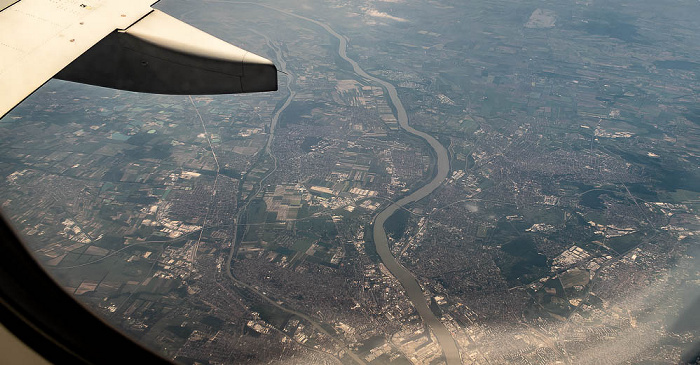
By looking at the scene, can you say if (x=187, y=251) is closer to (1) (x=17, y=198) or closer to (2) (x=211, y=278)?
(2) (x=211, y=278)

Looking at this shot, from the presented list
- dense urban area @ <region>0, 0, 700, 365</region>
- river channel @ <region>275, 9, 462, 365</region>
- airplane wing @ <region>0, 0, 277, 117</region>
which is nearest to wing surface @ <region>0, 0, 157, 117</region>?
airplane wing @ <region>0, 0, 277, 117</region>

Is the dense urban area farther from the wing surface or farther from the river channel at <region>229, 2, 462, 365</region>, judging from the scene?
the wing surface

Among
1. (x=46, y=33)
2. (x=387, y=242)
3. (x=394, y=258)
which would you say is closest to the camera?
(x=46, y=33)

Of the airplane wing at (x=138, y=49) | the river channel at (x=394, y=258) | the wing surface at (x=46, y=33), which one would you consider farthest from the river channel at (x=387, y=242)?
the wing surface at (x=46, y=33)

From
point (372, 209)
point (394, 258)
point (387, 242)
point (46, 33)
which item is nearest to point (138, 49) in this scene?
point (46, 33)

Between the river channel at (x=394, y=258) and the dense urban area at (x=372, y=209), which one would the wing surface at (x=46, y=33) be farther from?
the river channel at (x=394, y=258)

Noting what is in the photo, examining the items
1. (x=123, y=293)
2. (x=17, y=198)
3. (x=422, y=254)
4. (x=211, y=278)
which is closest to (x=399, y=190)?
(x=422, y=254)

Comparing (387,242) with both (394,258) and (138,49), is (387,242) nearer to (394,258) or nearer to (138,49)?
(394,258)
